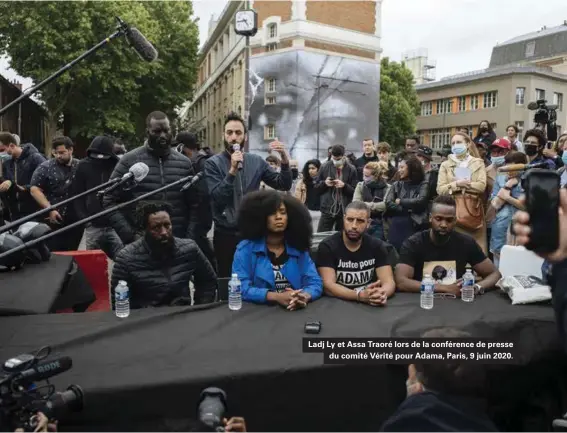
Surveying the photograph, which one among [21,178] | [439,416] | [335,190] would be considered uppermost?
[21,178]

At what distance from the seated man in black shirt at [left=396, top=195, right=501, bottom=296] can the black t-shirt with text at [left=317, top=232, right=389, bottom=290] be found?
171 millimetres

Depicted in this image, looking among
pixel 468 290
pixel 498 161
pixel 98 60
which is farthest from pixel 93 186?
pixel 98 60

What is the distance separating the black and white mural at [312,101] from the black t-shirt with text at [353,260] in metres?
25.5

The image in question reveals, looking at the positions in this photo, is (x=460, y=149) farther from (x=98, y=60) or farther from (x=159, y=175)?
(x=98, y=60)

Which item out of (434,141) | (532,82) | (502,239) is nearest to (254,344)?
(502,239)

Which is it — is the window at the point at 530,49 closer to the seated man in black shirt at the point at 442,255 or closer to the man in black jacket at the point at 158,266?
the seated man in black shirt at the point at 442,255

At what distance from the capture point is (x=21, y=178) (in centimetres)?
584

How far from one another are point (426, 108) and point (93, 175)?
42.4m

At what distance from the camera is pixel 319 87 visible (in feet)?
95.9

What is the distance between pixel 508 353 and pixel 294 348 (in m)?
0.99

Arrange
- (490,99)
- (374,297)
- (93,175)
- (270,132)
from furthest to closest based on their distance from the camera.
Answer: (270,132) < (490,99) < (93,175) < (374,297)

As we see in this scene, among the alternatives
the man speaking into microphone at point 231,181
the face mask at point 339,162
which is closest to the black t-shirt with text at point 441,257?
the man speaking into microphone at point 231,181

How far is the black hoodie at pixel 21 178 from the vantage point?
5.34 m

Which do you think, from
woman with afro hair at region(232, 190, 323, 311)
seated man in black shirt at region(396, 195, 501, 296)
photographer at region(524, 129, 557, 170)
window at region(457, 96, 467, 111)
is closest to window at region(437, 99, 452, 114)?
window at region(457, 96, 467, 111)
